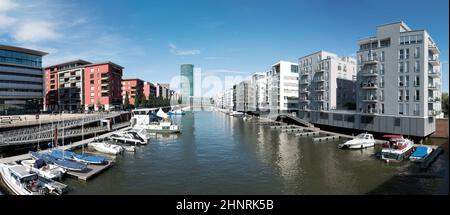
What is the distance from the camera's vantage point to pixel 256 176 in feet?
83.1

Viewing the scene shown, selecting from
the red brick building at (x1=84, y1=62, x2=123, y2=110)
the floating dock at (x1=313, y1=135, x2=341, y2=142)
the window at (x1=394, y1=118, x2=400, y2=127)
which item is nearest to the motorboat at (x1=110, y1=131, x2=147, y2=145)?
the floating dock at (x1=313, y1=135, x2=341, y2=142)

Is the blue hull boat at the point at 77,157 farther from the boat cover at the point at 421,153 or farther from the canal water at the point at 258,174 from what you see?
the boat cover at the point at 421,153

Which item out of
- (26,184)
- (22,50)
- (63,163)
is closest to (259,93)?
(22,50)

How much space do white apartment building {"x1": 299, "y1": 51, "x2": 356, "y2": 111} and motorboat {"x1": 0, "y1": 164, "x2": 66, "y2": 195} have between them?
173ft

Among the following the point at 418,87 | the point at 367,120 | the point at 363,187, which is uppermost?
the point at 418,87

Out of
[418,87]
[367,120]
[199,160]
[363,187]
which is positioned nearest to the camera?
[363,187]

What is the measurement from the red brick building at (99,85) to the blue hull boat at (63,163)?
6597 centimetres

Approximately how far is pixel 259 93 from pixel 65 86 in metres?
79.3

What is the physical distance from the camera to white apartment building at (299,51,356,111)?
59312mm

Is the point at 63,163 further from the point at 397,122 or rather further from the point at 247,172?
the point at 397,122
